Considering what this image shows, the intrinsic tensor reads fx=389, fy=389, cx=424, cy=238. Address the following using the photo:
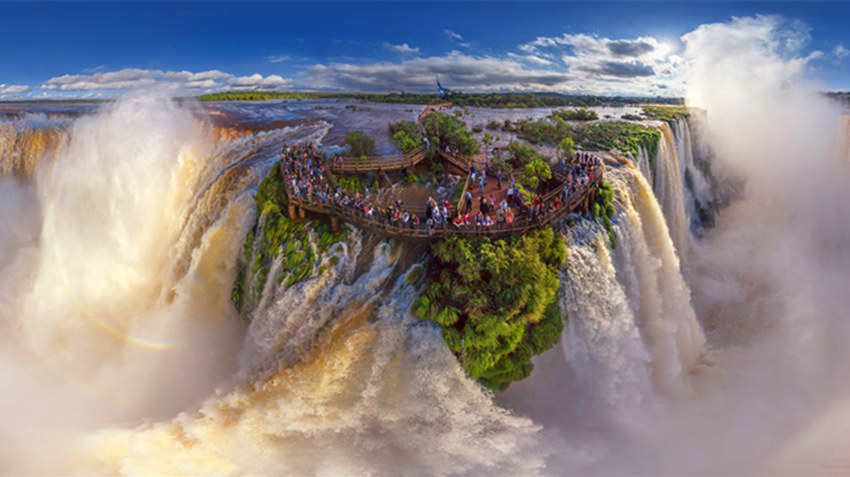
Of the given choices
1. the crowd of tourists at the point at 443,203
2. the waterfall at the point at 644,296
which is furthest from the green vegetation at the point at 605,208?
the crowd of tourists at the point at 443,203

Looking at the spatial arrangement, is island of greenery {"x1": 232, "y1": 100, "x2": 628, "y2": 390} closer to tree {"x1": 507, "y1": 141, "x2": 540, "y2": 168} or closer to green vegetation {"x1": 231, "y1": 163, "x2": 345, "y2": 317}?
green vegetation {"x1": 231, "y1": 163, "x2": 345, "y2": 317}

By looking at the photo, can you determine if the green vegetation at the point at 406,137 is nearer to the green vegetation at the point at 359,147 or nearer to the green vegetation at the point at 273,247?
the green vegetation at the point at 359,147

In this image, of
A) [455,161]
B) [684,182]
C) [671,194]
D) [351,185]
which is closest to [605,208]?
[455,161]

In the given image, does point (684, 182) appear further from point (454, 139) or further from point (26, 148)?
point (26, 148)

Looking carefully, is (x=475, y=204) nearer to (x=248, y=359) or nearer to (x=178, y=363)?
(x=248, y=359)

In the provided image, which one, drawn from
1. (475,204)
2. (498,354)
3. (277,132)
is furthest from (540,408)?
(277,132)

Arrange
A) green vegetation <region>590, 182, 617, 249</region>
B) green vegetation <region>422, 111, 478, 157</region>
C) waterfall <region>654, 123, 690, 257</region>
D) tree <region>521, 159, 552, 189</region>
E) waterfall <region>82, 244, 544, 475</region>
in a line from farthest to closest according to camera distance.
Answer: waterfall <region>654, 123, 690, 257</region> < green vegetation <region>422, 111, 478, 157</region> < tree <region>521, 159, 552, 189</region> < green vegetation <region>590, 182, 617, 249</region> < waterfall <region>82, 244, 544, 475</region>

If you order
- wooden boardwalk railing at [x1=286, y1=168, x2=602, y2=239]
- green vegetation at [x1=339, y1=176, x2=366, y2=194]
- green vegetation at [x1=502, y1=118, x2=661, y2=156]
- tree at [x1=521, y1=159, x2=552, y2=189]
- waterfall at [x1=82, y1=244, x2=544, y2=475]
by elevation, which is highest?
green vegetation at [x1=502, y1=118, x2=661, y2=156]

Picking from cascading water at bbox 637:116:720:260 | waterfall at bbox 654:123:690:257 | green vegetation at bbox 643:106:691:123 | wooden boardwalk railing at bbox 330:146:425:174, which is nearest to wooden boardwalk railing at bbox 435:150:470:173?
wooden boardwalk railing at bbox 330:146:425:174
